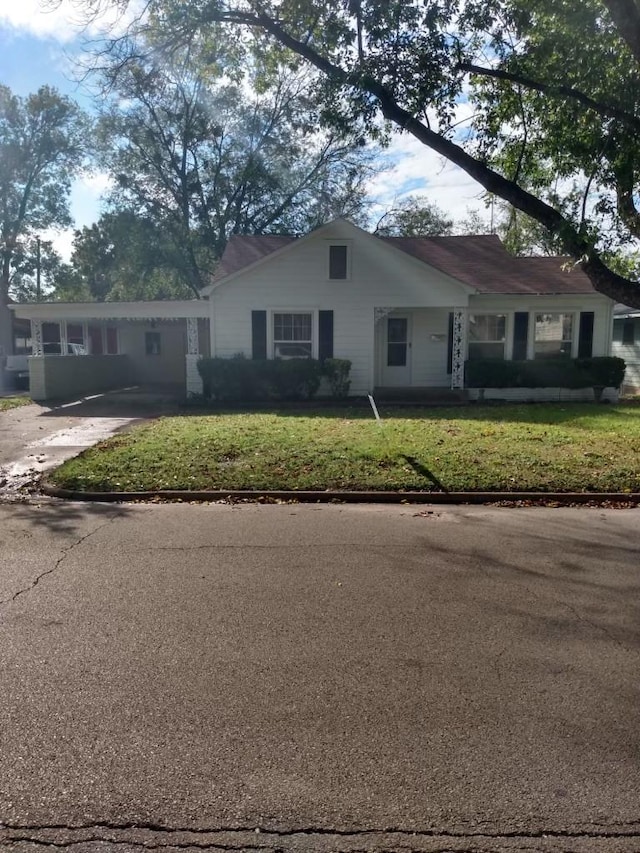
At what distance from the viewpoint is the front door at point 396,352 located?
19016 millimetres

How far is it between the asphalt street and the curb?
182 centimetres

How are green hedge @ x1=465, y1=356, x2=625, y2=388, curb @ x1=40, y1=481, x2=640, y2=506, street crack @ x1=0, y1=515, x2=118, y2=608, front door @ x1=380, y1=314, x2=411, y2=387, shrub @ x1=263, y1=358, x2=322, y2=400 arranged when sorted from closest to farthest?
street crack @ x1=0, y1=515, x2=118, y2=608, curb @ x1=40, y1=481, x2=640, y2=506, shrub @ x1=263, y1=358, x2=322, y2=400, green hedge @ x1=465, y1=356, x2=625, y2=388, front door @ x1=380, y1=314, x2=411, y2=387

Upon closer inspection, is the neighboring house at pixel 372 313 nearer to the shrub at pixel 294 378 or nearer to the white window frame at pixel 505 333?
the white window frame at pixel 505 333

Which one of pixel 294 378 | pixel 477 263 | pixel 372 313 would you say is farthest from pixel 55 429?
pixel 477 263

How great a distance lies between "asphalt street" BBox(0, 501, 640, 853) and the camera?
255 centimetres

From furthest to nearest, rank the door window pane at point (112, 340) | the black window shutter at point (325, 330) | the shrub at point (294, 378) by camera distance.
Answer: the door window pane at point (112, 340) → the black window shutter at point (325, 330) → the shrub at point (294, 378)

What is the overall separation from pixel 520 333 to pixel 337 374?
582cm

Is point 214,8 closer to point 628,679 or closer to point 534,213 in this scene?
point 534,213

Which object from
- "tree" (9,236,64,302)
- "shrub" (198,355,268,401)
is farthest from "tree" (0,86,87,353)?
"shrub" (198,355,268,401)

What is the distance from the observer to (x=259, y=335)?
1795cm

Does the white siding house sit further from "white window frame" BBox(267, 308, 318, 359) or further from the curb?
the curb

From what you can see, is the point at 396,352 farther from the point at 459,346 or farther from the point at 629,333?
the point at 629,333

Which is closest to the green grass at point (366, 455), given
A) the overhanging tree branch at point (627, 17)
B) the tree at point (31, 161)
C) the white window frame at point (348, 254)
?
the white window frame at point (348, 254)

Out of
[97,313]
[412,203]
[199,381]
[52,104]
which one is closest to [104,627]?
[199,381]
